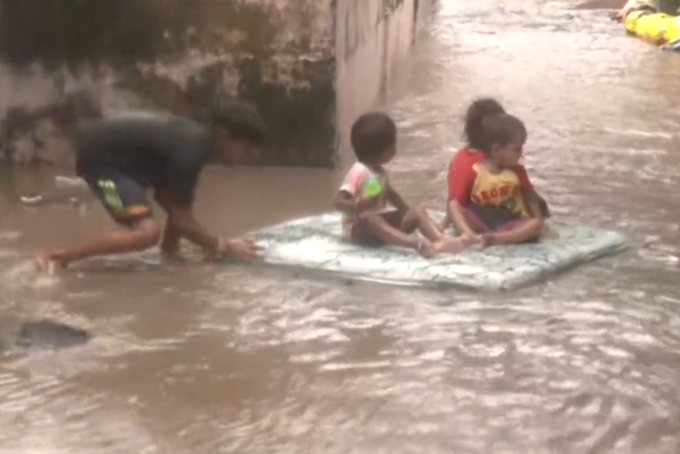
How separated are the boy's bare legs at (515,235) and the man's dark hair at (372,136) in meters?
0.64

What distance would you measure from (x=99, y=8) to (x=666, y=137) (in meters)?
4.02

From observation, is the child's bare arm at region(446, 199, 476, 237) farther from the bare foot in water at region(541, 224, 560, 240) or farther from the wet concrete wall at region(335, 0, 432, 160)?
the wet concrete wall at region(335, 0, 432, 160)

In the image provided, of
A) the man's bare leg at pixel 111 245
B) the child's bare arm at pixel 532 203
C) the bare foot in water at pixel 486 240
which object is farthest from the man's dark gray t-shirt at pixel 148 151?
the child's bare arm at pixel 532 203

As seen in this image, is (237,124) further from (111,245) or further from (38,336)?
(38,336)

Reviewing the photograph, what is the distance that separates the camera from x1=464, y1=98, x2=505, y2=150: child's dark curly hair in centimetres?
587

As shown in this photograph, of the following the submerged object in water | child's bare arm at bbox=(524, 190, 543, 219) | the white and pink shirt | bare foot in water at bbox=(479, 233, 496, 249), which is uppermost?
the white and pink shirt

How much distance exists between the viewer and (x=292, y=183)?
24.1ft

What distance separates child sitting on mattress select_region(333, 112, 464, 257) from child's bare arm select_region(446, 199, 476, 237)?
95 mm

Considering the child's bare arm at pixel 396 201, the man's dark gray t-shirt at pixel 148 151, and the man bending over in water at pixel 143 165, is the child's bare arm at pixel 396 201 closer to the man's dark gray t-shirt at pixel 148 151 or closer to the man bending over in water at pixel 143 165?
the man bending over in water at pixel 143 165

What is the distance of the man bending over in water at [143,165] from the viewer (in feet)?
17.5

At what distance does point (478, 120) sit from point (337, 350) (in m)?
1.89

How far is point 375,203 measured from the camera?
18.6ft

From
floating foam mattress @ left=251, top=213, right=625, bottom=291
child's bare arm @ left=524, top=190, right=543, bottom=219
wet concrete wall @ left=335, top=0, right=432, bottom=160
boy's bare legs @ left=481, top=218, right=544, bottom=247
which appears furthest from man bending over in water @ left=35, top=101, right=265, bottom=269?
wet concrete wall @ left=335, top=0, right=432, bottom=160

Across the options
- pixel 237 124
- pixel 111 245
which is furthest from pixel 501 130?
pixel 111 245
